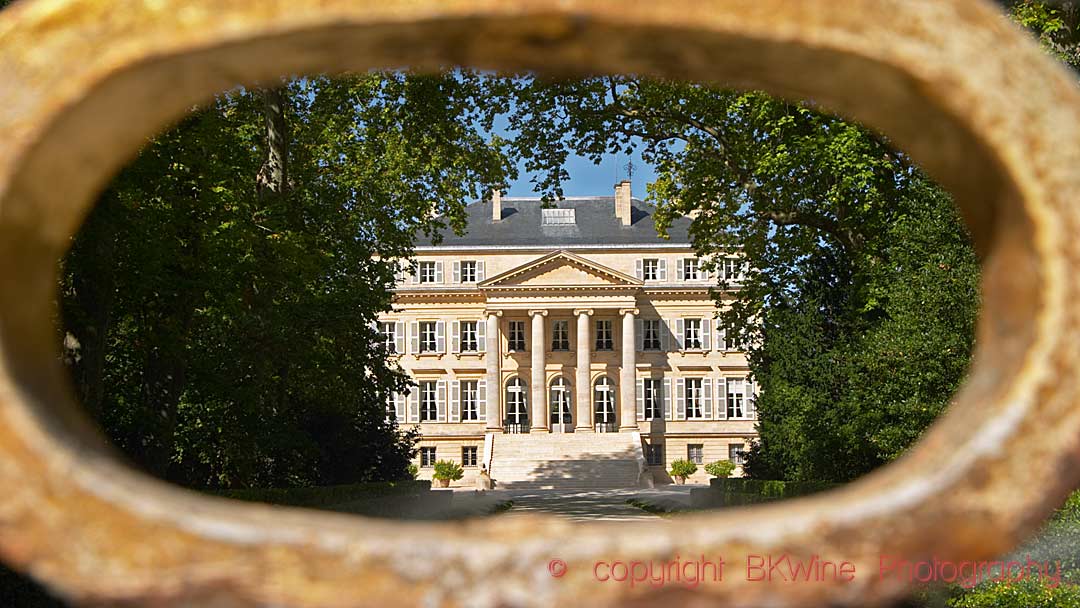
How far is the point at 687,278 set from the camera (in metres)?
58.1

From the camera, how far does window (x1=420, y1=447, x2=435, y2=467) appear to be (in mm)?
55344

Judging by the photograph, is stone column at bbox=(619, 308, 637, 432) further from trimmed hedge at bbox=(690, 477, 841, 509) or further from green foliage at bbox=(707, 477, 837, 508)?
green foliage at bbox=(707, 477, 837, 508)

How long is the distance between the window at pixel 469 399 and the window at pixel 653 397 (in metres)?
9.59

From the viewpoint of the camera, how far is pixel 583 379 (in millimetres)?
57875

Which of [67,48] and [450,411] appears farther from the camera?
[450,411]

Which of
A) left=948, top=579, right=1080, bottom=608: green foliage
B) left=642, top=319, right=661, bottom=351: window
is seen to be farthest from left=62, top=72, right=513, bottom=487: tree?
left=642, top=319, right=661, bottom=351: window

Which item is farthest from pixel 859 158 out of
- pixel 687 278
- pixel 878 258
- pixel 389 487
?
pixel 687 278

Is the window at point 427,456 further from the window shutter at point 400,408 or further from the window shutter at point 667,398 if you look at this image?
the window shutter at point 667,398

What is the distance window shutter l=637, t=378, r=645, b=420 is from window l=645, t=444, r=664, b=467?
1.76m

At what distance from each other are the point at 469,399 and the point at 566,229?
1183 cm

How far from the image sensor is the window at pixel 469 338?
191ft

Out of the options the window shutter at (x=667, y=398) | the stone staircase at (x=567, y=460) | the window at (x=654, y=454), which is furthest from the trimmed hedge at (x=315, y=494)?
the window shutter at (x=667, y=398)

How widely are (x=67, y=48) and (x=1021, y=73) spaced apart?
4.70ft

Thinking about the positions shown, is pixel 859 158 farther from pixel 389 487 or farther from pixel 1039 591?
pixel 389 487
